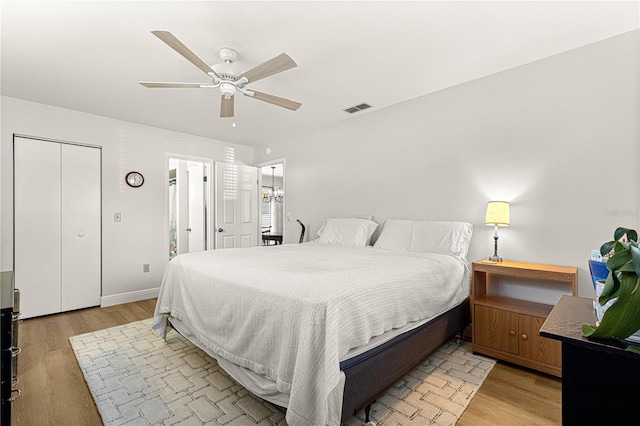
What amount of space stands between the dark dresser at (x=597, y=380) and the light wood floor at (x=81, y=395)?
105 centimetres

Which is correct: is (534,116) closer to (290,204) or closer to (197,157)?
(290,204)

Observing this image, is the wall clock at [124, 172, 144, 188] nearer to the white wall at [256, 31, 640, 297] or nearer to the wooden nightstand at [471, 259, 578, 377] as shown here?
the white wall at [256, 31, 640, 297]

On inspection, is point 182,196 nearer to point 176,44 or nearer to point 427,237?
point 176,44

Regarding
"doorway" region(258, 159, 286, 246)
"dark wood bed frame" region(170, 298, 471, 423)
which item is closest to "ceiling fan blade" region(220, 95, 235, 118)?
"dark wood bed frame" region(170, 298, 471, 423)

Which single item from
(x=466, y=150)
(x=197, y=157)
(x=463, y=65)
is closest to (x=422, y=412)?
(x=466, y=150)

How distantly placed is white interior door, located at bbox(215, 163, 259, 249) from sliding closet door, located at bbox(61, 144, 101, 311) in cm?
165

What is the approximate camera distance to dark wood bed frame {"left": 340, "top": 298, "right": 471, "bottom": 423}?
1.49 m

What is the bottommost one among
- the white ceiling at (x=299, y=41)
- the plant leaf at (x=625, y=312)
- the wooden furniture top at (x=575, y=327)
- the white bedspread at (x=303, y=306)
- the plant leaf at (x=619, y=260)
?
the white bedspread at (x=303, y=306)

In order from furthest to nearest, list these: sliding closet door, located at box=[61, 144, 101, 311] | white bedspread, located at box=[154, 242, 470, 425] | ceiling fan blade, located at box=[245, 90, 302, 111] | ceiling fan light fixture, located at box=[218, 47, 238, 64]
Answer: sliding closet door, located at box=[61, 144, 101, 311]
ceiling fan blade, located at box=[245, 90, 302, 111]
ceiling fan light fixture, located at box=[218, 47, 238, 64]
white bedspread, located at box=[154, 242, 470, 425]

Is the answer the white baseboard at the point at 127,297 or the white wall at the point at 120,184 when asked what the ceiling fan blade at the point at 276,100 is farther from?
the white baseboard at the point at 127,297

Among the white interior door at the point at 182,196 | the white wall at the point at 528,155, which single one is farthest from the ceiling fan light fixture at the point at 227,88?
the white interior door at the point at 182,196

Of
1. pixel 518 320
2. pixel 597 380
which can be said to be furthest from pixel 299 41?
pixel 518 320

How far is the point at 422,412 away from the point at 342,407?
2.15 feet

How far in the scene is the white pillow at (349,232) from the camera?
3.56m
